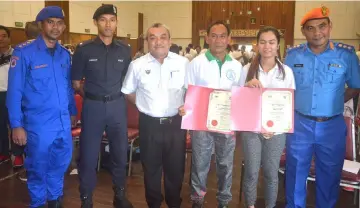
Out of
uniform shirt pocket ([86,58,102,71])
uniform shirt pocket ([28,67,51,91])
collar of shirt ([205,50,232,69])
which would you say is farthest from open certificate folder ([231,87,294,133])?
uniform shirt pocket ([28,67,51,91])

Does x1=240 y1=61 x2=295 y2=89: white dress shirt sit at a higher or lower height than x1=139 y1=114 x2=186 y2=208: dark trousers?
higher

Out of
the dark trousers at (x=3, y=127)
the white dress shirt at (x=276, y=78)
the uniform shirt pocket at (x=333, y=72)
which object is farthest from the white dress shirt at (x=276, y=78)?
the dark trousers at (x=3, y=127)

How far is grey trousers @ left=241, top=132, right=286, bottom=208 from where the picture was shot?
248 centimetres

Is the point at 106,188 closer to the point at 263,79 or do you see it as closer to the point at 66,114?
the point at 66,114

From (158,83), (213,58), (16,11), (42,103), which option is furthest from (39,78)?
(16,11)

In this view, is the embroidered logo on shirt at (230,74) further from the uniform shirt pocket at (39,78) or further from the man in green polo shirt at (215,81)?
the uniform shirt pocket at (39,78)

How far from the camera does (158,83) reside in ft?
8.60

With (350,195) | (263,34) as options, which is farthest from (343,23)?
(263,34)

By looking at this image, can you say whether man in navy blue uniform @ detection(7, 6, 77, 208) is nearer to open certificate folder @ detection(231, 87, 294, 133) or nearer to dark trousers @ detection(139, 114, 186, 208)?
dark trousers @ detection(139, 114, 186, 208)

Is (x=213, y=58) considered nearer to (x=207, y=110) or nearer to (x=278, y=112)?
(x=207, y=110)

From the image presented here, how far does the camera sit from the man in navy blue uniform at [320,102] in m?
2.51

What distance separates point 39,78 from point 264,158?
197 centimetres

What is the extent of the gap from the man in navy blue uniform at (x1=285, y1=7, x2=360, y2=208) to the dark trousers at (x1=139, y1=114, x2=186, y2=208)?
94 centimetres

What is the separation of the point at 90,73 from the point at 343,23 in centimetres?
1559
